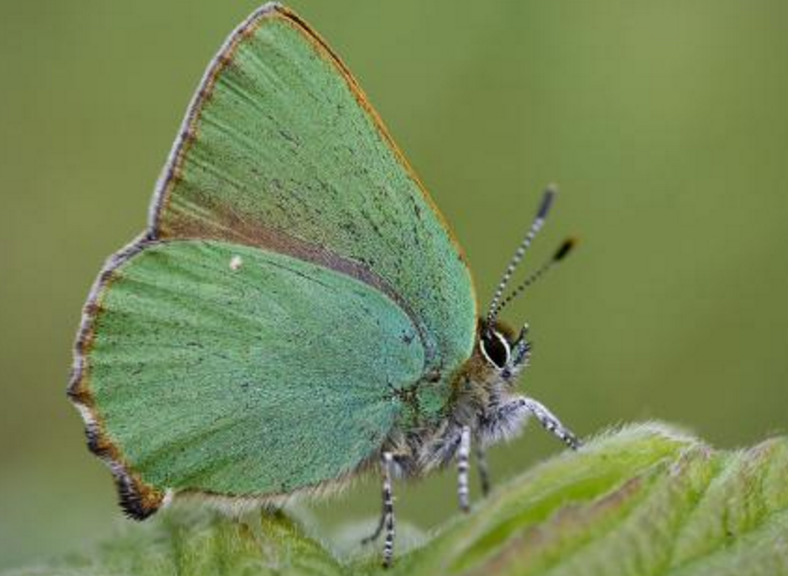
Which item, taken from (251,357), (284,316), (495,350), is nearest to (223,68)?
(284,316)

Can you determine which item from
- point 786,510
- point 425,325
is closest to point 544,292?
point 425,325

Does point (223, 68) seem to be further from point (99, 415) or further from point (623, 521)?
point (623, 521)

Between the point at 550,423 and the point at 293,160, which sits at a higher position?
→ the point at 293,160

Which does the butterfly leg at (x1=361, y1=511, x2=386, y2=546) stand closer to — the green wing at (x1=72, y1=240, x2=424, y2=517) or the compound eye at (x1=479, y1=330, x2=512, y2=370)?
the green wing at (x1=72, y1=240, x2=424, y2=517)

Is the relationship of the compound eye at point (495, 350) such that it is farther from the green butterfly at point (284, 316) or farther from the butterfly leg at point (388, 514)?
the butterfly leg at point (388, 514)

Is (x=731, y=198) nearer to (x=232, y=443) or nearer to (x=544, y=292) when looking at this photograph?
(x=544, y=292)

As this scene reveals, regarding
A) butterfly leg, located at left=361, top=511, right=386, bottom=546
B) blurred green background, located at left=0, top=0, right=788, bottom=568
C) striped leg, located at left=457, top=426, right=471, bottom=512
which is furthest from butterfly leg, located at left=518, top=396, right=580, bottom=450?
blurred green background, located at left=0, top=0, right=788, bottom=568

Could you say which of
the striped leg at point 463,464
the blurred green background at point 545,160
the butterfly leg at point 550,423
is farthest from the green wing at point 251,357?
the blurred green background at point 545,160
